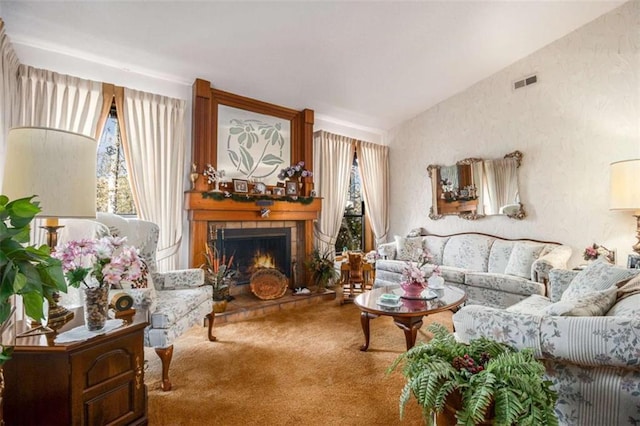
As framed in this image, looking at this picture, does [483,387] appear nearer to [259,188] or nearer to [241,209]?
Answer: [241,209]

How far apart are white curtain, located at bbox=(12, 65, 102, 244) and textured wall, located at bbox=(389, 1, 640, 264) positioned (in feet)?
15.5

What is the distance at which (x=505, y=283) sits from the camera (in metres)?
3.57

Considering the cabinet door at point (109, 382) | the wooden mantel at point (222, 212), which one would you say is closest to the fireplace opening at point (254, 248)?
the wooden mantel at point (222, 212)

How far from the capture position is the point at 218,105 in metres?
4.08

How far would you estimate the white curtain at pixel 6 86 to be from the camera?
2.36m

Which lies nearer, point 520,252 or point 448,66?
point 520,252

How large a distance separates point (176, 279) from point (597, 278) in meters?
3.26

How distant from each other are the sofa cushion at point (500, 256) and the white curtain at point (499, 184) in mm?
514

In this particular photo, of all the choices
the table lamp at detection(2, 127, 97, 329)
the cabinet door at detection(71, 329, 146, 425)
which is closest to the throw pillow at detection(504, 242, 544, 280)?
the cabinet door at detection(71, 329, 146, 425)

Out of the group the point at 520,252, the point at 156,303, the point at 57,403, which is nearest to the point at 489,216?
the point at 520,252

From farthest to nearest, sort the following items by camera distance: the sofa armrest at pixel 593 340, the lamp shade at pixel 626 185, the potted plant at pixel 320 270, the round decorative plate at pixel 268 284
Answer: the potted plant at pixel 320 270, the round decorative plate at pixel 268 284, the lamp shade at pixel 626 185, the sofa armrest at pixel 593 340

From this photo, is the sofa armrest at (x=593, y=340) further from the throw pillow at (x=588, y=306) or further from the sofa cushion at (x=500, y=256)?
the sofa cushion at (x=500, y=256)

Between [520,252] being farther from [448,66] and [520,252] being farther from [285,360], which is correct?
[285,360]

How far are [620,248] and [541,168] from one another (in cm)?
122
